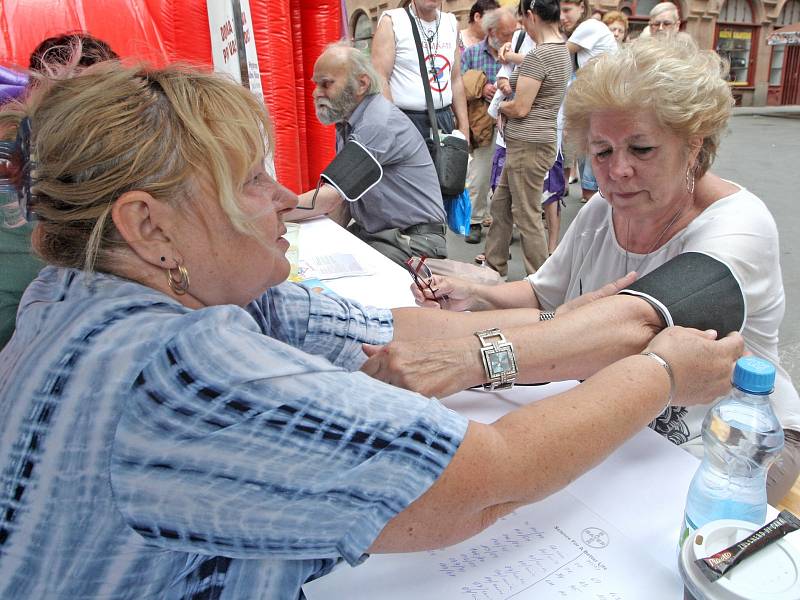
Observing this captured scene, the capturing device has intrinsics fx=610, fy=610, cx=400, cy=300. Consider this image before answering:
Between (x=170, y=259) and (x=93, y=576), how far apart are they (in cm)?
41

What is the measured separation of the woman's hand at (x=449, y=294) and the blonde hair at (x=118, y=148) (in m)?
1.09

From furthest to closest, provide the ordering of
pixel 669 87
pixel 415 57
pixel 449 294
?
pixel 415 57 → pixel 449 294 → pixel 669 87

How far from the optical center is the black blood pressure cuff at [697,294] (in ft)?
4.10

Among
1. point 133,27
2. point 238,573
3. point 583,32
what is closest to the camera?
point 238,573

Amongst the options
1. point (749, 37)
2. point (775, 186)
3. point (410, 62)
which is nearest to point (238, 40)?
point (410, 62)

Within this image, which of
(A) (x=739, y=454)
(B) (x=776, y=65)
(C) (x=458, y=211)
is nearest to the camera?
(A) (x=739, y=454)

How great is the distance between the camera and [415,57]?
421 cm

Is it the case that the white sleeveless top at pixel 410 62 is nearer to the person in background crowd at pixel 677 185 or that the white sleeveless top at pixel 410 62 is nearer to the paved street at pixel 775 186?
the paved street at pixel 775 186

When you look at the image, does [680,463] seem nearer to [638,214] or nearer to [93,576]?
[638,214]

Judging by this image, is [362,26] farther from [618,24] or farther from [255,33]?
[255,33]

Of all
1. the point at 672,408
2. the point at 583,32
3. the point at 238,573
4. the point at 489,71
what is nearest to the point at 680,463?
the point at 672,408

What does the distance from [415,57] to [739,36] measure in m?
21.2

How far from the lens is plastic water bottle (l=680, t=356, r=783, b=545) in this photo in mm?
833

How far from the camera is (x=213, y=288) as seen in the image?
938mm
